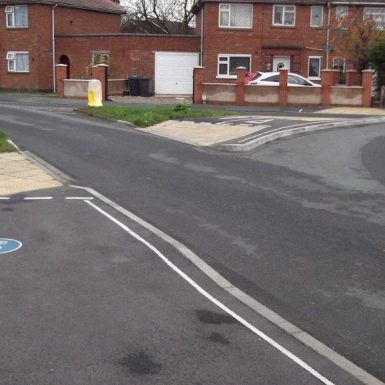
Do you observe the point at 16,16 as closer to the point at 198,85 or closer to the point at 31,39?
the point at 31,39

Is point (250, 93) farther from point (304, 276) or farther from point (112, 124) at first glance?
point (304, 276)

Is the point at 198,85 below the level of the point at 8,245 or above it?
above

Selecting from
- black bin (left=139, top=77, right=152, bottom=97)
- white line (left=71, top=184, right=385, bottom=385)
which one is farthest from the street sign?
black bin (left=139, top=77, right=152, bottom=97)

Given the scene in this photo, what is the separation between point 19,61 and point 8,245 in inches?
1489

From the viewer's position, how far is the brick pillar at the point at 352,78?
124 feet

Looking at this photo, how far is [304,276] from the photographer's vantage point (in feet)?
24.6

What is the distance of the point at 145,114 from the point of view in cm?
2430

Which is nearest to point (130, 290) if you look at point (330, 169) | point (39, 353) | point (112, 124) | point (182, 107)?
point (39, 353)

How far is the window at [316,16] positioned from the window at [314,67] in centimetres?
199

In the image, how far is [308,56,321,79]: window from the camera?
41.9 metres

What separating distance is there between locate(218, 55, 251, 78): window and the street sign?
3412 centimetres

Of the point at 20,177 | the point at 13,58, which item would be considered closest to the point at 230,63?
the point at 13,58

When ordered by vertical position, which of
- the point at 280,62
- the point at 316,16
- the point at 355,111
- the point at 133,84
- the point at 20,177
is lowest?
the point at 20,177

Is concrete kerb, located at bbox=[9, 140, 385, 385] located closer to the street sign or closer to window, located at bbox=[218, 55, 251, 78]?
the street sign
